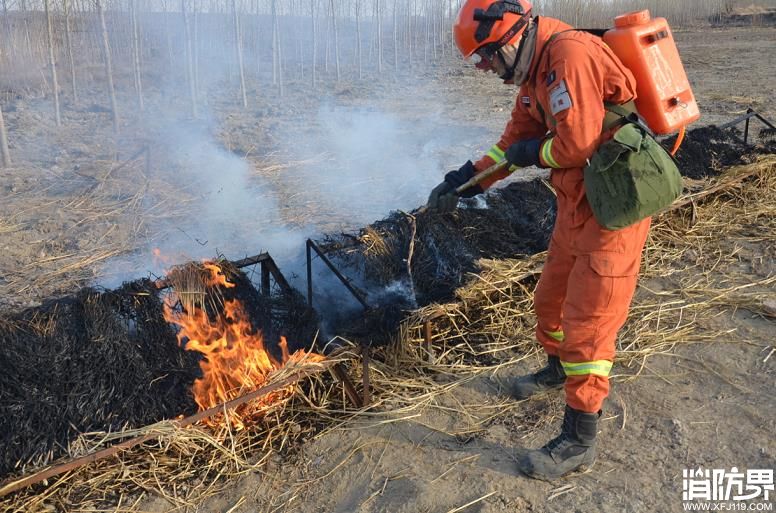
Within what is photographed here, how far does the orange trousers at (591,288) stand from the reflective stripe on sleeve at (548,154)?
0.42 ft

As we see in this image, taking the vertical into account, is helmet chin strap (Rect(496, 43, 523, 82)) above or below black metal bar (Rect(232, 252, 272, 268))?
above

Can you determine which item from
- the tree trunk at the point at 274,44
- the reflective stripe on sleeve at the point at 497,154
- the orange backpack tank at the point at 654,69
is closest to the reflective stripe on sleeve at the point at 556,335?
the reflective stripe on sleeve at the point at 497,154

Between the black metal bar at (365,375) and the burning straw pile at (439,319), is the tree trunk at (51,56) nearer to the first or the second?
the burning straw pile at (439,319)

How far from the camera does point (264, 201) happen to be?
7.62 metres

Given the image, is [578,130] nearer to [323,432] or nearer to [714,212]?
[323,432]

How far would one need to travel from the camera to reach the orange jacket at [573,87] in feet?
8.19

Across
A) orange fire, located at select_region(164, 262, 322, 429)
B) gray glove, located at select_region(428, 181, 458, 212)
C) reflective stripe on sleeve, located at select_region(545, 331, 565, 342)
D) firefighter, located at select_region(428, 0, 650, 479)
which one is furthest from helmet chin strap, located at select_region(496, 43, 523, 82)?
orange fire, located at select_region(164, 262, 322, 429)

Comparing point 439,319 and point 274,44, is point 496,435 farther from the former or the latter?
point 274,44

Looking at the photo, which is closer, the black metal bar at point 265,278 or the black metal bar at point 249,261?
the black metal bar at point 249,261

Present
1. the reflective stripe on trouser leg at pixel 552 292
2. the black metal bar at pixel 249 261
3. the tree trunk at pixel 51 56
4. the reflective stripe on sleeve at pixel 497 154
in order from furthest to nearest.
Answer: the tree trunk at pixel 51 56, the black metal bar at pixel 249 261, the reflective stripe on sleeve at pixel 497 154, the reflective stripe on trouser leg at pixel 552 292

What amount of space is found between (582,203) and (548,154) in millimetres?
311

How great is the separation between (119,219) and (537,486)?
605cm

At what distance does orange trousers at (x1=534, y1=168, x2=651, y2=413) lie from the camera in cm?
271

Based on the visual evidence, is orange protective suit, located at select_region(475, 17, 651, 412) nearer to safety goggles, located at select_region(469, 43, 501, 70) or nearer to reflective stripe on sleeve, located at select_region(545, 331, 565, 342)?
safety goggles, located at select_region(469, 43, 501, 70)
